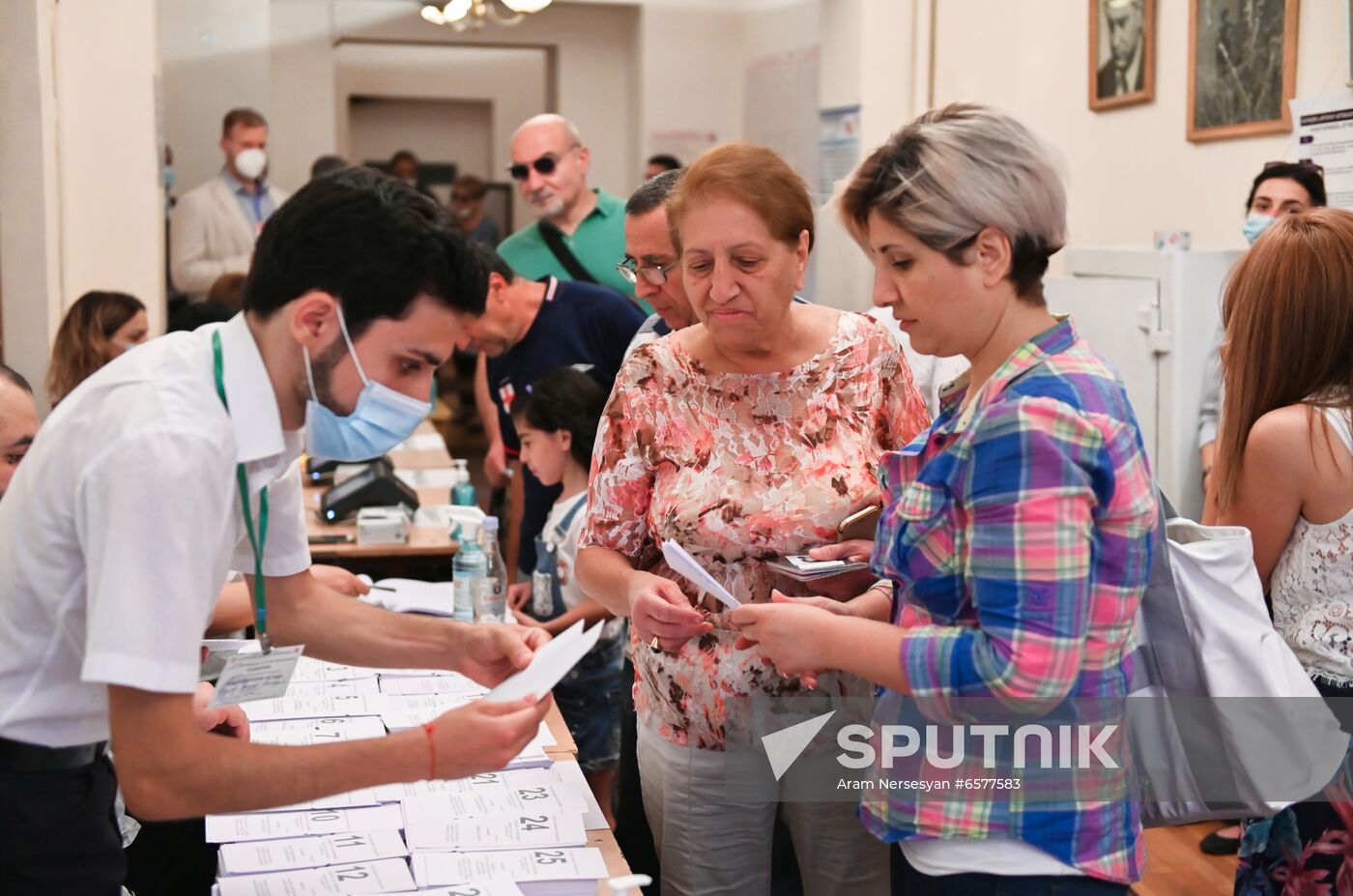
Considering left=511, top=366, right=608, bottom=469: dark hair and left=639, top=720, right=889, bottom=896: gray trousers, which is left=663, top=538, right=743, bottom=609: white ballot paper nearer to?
left=639, top=720, right=889, bottom=896: gray trousers

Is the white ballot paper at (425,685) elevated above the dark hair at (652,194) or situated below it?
below

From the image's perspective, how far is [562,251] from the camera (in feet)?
16.4

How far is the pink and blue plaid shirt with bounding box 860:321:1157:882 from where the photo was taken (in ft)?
4.81

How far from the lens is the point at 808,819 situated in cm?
219

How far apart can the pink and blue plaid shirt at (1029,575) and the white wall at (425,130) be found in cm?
1375

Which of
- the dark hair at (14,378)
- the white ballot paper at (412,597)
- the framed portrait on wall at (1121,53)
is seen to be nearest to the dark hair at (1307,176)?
the framed portrait on wall at (1121,53)

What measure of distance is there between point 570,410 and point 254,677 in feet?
5.64

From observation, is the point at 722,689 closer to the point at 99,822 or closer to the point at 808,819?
the point at 808,819

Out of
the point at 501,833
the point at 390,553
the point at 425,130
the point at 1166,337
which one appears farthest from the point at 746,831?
the point at 425,130

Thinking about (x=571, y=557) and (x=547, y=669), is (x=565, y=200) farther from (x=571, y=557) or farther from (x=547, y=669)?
(x=547, y=669)

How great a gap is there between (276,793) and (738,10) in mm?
9617

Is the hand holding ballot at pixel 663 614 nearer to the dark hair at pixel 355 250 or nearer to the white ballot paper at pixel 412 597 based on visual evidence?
the dark hair at pixel 355 250

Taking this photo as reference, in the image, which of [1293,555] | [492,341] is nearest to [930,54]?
[492,341]

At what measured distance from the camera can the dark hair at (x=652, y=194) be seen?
116 inches
